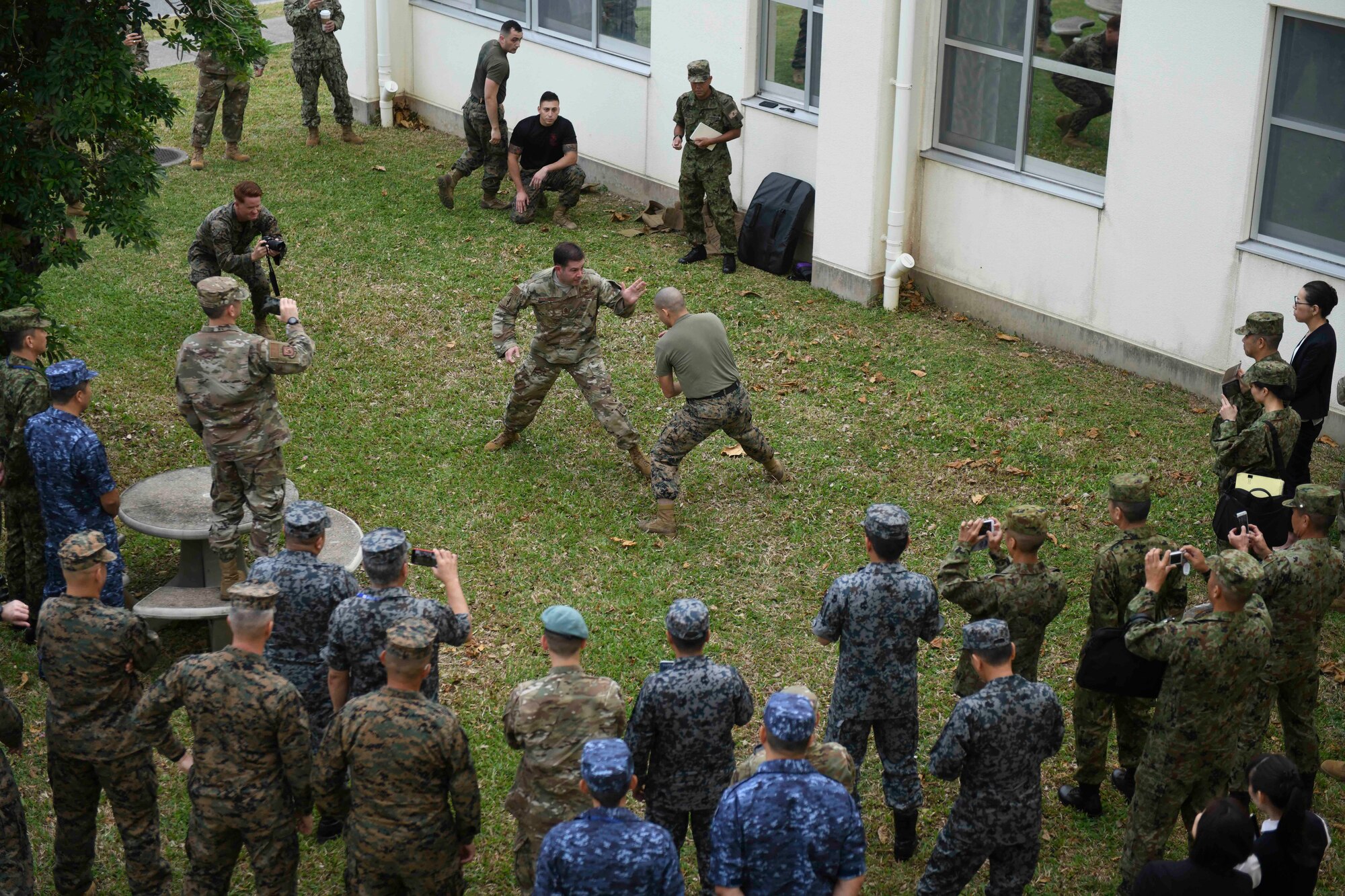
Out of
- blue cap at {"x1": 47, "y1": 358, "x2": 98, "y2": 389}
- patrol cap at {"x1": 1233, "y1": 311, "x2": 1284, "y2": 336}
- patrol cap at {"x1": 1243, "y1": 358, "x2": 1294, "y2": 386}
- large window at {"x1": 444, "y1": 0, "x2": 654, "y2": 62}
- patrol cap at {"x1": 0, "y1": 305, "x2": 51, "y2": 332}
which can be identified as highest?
large window at {"x1": 444, "y1": 0, "x2": 654, "y2": 62}

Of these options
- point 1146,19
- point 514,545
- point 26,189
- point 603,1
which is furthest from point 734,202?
point 26,189

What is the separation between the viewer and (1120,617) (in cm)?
748

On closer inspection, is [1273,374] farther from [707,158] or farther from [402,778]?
[707,158]

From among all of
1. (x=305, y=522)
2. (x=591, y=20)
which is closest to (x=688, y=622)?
(x=305, y=522)

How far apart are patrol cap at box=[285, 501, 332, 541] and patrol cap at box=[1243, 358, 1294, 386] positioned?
565cm

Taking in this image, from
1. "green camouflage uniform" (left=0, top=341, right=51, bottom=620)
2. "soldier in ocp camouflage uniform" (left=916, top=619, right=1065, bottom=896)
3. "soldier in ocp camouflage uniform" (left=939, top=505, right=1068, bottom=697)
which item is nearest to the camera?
"soldier in ocp camouflage uniform" (left=916, top=619, right=1065, bottom=896)

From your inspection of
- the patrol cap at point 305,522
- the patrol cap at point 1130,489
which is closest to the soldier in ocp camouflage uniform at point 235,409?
the patrol cap at point 305,522

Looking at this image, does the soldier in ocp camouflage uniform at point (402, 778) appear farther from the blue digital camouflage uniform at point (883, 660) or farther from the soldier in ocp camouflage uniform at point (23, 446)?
the soldier in ocp camouflage uniform at point (23, 446)

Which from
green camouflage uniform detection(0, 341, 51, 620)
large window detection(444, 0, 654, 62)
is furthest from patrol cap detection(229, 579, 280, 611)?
large window detection(444, 0, 654, 62)

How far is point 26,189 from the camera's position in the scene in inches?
379

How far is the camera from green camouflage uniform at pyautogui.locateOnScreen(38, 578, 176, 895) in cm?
658

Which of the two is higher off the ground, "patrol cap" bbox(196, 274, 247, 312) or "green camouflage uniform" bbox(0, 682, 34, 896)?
"patrol cap" bbox(196, 274, 247, 312)

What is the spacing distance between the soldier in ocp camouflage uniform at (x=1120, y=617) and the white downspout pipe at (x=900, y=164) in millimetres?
6595

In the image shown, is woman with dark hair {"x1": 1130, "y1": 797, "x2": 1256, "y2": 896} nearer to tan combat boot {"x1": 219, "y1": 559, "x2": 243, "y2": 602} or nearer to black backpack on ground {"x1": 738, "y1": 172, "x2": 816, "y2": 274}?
tan combat boot {"x1": 219, "y1": 559, "x2": 243, "y2": 602}
